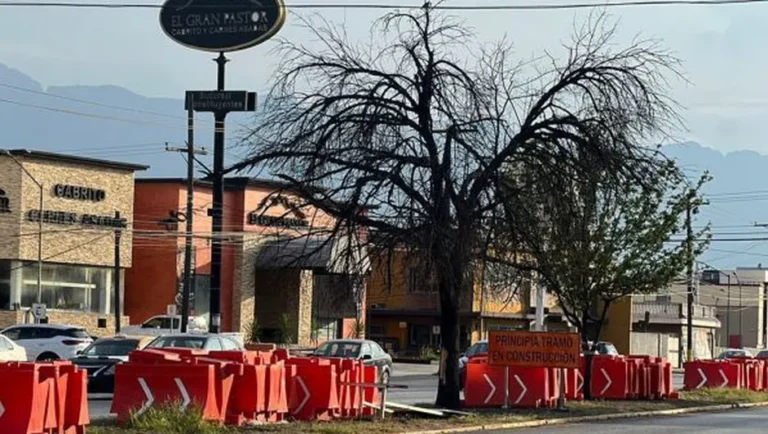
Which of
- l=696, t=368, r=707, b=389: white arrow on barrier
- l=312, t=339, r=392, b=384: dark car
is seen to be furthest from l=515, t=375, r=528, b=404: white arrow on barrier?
l=696, t=368, r=707, b=389: white arrow on barrier

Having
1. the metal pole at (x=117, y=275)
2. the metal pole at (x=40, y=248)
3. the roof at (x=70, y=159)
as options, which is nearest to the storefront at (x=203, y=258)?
the roof at (x=70, y=159)

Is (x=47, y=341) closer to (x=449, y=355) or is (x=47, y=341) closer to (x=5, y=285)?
(x=449, y=355)

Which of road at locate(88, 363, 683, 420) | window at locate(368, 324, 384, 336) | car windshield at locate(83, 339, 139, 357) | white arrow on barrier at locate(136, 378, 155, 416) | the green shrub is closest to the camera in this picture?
the green shrub

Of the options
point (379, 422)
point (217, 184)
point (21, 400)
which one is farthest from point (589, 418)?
point (217, 184)

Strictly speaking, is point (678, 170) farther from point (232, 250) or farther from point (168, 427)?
point (232, 250)

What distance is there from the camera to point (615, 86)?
86.8 feet

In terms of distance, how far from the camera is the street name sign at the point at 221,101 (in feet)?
156

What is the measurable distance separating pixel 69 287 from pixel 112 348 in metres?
30.1

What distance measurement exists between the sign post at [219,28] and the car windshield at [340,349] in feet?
26.6

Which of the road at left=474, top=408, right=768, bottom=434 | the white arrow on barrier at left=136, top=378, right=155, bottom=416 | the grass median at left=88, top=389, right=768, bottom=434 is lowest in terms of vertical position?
Result: the road at left=474, top=408, right=768, bottom=434

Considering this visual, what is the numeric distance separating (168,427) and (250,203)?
156ft

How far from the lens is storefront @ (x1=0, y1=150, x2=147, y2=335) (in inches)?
2306

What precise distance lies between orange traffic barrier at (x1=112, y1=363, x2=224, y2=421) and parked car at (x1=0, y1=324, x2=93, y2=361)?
18.0 metres

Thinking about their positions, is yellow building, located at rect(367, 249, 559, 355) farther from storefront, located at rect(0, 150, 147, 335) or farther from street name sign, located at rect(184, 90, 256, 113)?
street name sign, located at rect(184, 90, 256, 113)
